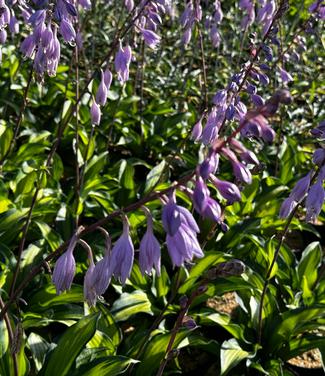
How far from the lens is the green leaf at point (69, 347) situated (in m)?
2.51

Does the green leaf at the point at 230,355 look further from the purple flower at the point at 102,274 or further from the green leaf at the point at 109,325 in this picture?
the purple flower at the point at 102,274

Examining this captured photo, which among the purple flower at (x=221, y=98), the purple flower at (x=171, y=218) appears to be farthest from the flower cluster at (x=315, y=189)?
the purple flower at (x=171, y=218)

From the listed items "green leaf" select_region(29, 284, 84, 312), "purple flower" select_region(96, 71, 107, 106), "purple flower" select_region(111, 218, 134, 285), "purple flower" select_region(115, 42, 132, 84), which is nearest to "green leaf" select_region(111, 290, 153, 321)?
"green leaf" select_region(29, 284, 84, 312)

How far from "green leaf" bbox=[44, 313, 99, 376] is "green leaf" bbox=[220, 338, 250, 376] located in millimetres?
798

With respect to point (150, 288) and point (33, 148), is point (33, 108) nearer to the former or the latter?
point (33, 148)

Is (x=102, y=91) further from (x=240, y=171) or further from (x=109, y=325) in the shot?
(x=240, y=171)

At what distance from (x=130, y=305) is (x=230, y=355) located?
0.63 m

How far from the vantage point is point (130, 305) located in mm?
3234

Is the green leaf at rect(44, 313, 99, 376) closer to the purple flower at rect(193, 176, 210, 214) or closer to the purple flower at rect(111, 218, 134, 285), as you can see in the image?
the purple flower at rect(111, 218, 134, 285)

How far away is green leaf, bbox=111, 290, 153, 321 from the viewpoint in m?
3.19

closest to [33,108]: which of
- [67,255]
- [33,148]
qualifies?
[33,148]

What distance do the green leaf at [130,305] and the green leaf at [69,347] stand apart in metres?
0.63

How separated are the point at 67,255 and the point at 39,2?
1238 mm

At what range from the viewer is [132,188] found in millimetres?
4340
